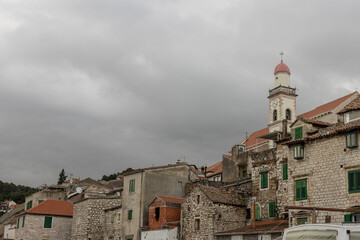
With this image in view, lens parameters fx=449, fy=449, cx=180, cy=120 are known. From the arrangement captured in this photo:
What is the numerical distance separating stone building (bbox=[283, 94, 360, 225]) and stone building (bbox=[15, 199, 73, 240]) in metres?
36.6

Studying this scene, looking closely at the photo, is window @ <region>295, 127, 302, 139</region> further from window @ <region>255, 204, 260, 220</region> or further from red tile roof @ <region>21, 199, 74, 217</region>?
red tile roof @ <region>21, 199, 74, 217</region>

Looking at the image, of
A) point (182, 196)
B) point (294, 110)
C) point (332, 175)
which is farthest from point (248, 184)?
point (294, 110)

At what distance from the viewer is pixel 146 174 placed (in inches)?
1882

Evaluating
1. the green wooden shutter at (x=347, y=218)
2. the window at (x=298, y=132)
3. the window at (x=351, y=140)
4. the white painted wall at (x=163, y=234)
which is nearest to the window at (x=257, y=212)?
the white painted wall at (x=163, y=234)

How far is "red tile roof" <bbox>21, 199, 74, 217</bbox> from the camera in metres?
58.8

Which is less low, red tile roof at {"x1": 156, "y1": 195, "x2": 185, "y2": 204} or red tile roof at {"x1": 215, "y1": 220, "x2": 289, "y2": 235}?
red tile roof at {"x1": 156, "y1": 195, "x2": 185, "y2": 204}

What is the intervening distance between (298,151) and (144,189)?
19.3 meters

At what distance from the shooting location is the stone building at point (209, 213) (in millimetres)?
39750

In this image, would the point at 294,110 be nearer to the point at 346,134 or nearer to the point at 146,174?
the point at 146,174

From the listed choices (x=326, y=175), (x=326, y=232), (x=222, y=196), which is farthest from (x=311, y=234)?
(x=222, y=196)

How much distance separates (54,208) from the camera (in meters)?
60.8

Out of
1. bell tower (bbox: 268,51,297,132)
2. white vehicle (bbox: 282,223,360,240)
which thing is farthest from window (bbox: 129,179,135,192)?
bell tower (bbox: 268,51,297,132)

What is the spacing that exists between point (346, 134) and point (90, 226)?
34.4m

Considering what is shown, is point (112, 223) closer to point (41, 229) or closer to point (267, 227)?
point (41, 229)
